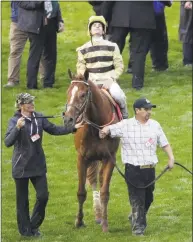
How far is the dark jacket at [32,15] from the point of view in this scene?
1862 centimetres

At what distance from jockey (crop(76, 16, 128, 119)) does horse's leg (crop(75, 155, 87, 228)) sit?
101 centimetres

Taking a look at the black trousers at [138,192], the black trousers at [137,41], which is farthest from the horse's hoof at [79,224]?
the black trousers at [137,41]

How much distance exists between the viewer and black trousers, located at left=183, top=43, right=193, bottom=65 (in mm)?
21344

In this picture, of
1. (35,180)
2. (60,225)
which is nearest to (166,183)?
(60,225)

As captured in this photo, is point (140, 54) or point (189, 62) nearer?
point (140, 54)

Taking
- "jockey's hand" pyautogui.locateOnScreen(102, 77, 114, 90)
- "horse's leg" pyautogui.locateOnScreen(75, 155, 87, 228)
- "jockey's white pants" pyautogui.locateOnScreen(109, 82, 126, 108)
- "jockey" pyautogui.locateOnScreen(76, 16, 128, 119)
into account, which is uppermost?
"jockey" pyautogui.locateOnScreen(76, 16, 128, 119)

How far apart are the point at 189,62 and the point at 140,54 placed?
281cm

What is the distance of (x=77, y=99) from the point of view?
11.6m

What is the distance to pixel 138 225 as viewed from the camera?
1242cm

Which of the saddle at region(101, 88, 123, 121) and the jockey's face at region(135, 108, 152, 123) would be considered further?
the saddle at region(101, 88, 123, 121)

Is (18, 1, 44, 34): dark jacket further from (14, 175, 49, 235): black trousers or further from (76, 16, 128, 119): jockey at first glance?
(14, 175, 49, 235): black trousers

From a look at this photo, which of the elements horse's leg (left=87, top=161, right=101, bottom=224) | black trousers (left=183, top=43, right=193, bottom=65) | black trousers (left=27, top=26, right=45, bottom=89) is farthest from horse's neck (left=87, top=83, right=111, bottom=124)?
black trousers (left=183, top=43, right=193, bottom=65)

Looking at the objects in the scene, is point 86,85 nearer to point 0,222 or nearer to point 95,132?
point 95,132

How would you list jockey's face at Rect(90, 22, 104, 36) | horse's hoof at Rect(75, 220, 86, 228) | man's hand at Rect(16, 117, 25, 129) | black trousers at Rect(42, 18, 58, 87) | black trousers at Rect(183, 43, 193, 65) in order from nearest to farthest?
man's hand at Rect(16, 117, 25, 129), horse's hoof at Rect(75, 220, 86, 228), jockey's face at Rect(90, 22, 104, 36), black trousers at Rect(42, 18, 58, 87), black trousers at Rect(183, 43, 193, 65)
